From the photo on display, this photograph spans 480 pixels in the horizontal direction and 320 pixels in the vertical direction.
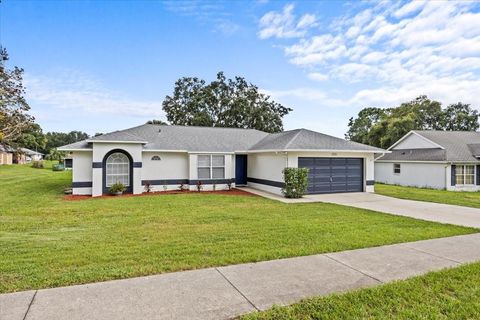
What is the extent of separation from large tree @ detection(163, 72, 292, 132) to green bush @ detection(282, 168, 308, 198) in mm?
26453

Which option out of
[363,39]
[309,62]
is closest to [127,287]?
[363,39]

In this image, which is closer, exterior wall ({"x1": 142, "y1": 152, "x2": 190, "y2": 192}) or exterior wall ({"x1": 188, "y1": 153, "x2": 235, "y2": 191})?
exterior wall ({"x1": 142, "y1": 152, "x2": 190, "y2": 192})

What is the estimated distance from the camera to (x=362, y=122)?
57250mm

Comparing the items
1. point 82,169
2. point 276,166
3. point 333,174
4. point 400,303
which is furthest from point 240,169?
point 400,303

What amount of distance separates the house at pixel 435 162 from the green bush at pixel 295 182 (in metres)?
12.9

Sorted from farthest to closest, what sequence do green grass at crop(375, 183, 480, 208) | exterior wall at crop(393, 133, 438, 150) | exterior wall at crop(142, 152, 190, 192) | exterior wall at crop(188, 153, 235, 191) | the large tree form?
1. the large tree
2. exterior wall at crop(393, 133, 438, 150)
3. exterior wall at crop(188, 153, 235, 191)
4. exterior wall at crop(142, 152, 190, 192)
5. green grass at crop(375, 183, 480, 208)

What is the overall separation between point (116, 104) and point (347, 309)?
94.6 ft

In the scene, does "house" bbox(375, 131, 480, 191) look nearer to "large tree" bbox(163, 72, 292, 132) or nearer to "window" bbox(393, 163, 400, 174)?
"window" bbox(393, 163, 400, 174)

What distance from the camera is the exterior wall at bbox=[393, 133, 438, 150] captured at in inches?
924

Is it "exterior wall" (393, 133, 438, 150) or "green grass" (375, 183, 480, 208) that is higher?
"exterior wall" (393, 133, 438, 150)

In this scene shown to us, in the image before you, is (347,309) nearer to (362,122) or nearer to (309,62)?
(309,62)

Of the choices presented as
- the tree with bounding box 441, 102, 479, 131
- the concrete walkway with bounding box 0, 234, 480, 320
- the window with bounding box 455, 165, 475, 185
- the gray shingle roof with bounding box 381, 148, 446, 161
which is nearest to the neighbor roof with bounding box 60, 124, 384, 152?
the gray shingle roof with bounding box 381, 148, 446, 161

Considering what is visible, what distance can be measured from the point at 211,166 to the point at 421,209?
10935mm

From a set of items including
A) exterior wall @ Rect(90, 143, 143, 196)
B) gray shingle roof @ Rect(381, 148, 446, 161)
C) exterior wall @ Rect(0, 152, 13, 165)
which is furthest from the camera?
exterior wall @ Rect(0, 152, 13, 165)
